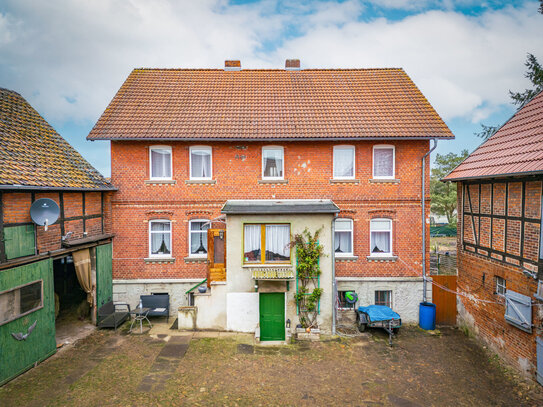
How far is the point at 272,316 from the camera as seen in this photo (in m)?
10.5

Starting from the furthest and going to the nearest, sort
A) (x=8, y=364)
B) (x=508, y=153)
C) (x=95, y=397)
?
(x=508, y=153) → (x=8, y=364) → (x=95, y=397)

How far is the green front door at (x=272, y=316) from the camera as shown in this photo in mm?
10414

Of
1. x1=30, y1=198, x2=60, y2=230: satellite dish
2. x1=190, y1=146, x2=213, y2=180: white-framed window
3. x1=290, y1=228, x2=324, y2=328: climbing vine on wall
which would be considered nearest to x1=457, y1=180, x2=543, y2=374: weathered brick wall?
x1=290, y1=228, x2=324, y2=328: climbing vine on wall

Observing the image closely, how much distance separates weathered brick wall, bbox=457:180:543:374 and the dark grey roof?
5.24 m

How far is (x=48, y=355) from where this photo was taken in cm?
891

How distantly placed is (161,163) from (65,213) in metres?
3.92

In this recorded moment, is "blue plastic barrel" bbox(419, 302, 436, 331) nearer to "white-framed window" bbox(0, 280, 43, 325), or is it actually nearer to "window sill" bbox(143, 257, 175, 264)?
"window sill" bbox(143, 257, 175, 264)

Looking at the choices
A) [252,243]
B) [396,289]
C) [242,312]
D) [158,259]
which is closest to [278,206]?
[252,243]

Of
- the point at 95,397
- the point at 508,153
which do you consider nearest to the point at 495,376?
the point at 508,153

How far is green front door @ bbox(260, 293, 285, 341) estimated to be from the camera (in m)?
10.4

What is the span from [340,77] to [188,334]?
13.6 m

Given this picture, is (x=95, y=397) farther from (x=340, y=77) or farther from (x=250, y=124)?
(x=340, y=77)

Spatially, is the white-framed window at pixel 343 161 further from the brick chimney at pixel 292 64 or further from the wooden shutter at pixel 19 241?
the wooden shutter at pixel 19 241

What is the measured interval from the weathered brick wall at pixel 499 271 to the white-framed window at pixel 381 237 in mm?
2702
